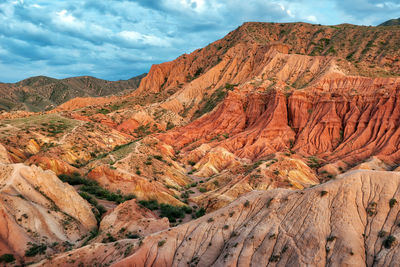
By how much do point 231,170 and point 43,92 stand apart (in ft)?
525

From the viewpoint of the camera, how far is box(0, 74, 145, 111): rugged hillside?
130750 mm

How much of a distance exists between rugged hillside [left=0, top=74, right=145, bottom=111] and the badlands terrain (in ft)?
161

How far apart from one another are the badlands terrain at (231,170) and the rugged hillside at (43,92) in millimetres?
49090

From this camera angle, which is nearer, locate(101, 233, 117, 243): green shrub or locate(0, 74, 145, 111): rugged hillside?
locate(101, 233, 117, 243): green shrub

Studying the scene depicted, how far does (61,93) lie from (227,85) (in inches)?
4881

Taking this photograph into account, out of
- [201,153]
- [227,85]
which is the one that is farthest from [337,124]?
[227,85]

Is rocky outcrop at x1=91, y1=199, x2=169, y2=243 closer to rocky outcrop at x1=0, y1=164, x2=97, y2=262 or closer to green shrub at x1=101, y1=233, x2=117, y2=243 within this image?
green shrub at x1=101, y1=233, x2=117, y2=243

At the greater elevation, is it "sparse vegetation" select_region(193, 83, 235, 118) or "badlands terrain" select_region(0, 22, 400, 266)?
"sparse vegetation" select_region(193, 83, 235, 118)

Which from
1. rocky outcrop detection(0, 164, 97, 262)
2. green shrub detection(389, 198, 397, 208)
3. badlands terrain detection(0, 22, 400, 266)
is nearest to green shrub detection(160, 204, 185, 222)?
badlands terrain detection(0, 22, 400, 266)

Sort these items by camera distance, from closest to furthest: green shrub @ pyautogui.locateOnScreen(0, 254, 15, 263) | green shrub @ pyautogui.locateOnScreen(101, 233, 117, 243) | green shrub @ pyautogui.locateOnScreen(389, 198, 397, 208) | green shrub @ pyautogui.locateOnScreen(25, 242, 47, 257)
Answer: green shrub @ pyautogui.locateOnScreen(389, 198, 397, 208) < green shrub @ pyautogui.locateOnScreen(0, 254, 15, 263) < green shrub @ pyautogui.locateOnScreen(25, 242, 47, 257) < green shrub @ pyautogui.locateOnScreen(101, 233, 117, 243)

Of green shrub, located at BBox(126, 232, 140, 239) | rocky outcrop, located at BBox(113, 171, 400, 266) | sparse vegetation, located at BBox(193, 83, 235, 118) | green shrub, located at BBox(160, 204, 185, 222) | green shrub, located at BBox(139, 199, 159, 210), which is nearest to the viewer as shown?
rocky outcrop, located at BBox(113, 171, 400, 266)

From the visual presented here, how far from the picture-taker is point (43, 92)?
160625 mm

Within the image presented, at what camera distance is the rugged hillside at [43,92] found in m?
131

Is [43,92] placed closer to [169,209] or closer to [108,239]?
[169,209]
